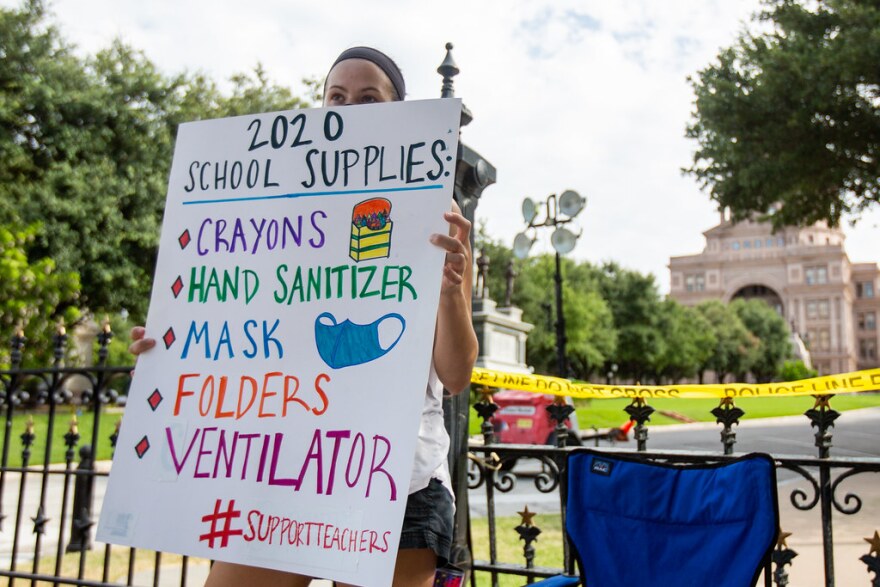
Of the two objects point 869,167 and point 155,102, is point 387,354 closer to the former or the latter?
point 869,167

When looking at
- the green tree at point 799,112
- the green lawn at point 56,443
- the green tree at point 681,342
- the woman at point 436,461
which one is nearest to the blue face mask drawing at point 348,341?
the woman at point 436,461

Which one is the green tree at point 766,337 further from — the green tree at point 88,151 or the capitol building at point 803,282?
the green tree at point 88,151

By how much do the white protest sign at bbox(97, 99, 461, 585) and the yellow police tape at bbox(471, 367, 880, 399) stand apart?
36.7 inches

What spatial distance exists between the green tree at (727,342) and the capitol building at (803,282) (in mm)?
21936

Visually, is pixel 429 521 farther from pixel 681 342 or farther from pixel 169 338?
pixel 681 342

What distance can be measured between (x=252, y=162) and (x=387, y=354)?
72 cm

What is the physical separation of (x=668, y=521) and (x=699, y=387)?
1.57 feet

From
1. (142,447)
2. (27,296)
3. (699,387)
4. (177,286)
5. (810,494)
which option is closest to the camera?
(142,447)

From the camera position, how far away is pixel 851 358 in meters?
91.2

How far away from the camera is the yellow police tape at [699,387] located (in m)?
2.25

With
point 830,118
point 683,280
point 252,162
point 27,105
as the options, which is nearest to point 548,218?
point 830,118

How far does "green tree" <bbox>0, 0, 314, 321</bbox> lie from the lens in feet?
59.6

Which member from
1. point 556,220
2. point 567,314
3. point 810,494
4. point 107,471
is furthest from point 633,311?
point 107,471

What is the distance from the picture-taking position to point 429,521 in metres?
1.60
